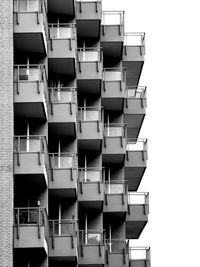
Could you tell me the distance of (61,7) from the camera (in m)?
75.7

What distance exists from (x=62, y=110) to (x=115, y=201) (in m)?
8.79

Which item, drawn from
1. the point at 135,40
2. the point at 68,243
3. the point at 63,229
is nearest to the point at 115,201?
the point at 63,229

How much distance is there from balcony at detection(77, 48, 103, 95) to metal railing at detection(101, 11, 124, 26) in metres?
4.05

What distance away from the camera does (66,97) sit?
2810 inches

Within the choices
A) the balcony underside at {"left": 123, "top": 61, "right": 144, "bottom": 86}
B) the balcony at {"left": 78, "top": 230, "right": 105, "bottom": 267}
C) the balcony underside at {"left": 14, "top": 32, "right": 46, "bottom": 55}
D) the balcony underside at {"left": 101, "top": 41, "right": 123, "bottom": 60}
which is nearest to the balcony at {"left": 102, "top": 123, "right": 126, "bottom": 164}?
the balcony underside at {"left": 123, "top": 61, "right": 144, "bottom": 86}

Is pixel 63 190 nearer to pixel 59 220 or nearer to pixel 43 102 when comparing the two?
pixel 59 220

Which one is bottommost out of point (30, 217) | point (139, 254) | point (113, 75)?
point (30, 217)

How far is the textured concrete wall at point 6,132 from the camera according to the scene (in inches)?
2331

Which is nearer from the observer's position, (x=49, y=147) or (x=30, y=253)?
(x=30, y=253)

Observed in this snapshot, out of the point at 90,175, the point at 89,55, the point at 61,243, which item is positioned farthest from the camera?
the point at 89,55

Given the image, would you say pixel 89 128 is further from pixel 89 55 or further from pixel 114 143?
pixel 89 55

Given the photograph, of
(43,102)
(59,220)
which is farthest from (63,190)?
(43,102)

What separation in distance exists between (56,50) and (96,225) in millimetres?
10981

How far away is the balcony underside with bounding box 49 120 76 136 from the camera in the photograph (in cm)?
7106
